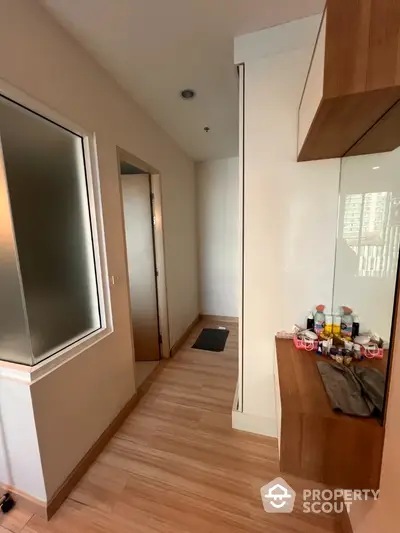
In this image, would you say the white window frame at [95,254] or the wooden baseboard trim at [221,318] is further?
the wooden baseboard trim at [221,318]

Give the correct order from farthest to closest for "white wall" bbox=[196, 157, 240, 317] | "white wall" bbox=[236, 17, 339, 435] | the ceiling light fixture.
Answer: "white wall" bbox=[196, 157, 240, 317] < the ceiling light fixture < "white wall" bbox=[236, 17, 339, 435]

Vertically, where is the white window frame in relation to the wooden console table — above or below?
above

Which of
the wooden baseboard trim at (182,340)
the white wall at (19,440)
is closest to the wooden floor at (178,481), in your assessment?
the white wall at (19,440)

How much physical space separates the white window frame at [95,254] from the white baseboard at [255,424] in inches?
47.5

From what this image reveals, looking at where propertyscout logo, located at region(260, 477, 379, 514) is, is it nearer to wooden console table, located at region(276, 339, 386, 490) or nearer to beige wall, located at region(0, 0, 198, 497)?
wooden console table, located at region(276, 339, 386, 490)

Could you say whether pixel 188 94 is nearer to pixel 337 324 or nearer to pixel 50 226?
pixel 50 226

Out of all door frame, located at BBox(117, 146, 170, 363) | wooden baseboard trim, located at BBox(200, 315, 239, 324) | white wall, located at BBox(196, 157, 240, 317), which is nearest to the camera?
door frame, located at BBox(117, 146, 170, 363)

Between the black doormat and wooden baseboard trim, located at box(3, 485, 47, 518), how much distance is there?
83.4 inches

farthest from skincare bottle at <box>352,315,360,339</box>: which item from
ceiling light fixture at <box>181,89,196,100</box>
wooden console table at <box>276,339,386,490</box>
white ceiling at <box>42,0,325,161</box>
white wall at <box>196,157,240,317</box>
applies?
white wall at <box>196,157,240,317</box>

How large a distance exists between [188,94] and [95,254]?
5.13 feet

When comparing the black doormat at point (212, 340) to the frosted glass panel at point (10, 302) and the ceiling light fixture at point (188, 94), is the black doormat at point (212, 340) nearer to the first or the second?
the frosted glass panel at point (10, 302)

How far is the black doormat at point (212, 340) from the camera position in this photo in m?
3.29

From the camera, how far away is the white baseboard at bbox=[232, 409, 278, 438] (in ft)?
6.07

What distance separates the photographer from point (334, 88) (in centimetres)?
81
